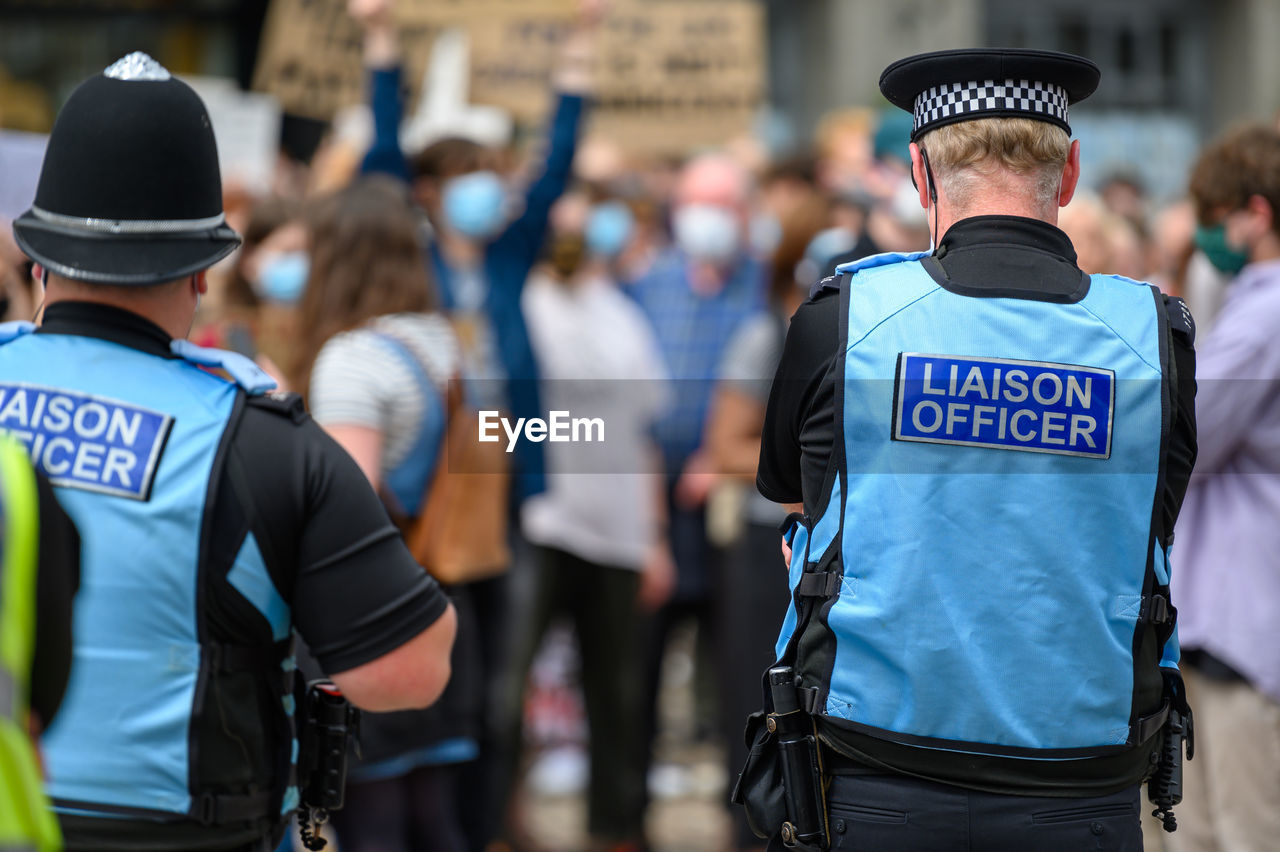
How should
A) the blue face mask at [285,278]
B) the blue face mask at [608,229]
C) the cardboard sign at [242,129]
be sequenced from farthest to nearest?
the cardboard sign at [242,129] → the blue face mask at [608,229] → the blue face mask at [285,278]

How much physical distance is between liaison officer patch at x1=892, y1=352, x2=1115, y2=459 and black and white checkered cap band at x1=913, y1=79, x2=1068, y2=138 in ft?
1.41

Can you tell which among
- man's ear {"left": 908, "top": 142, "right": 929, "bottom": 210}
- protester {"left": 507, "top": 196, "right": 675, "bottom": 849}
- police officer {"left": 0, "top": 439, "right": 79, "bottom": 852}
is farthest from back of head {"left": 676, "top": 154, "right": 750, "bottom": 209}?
police officer {"left": 0, "top": 439, "right": 79, "bottom": 852}

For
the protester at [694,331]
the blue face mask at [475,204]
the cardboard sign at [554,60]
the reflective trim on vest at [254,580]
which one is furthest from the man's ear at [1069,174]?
the cardboard sign at [554,60]

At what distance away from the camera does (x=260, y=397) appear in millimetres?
2465

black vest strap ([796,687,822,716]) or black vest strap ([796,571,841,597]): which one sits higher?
black vest strap ([796,571,841,597])

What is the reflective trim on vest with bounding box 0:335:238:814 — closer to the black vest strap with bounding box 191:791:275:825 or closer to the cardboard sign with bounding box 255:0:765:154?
the black vest strap with bounding box 191:791:275:825

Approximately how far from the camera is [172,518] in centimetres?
230

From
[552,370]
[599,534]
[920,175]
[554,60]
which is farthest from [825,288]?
[554,60]

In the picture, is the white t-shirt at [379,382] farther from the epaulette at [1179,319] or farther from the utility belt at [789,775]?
the epaulette at [1179,319]

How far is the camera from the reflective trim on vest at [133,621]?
7.48 ft

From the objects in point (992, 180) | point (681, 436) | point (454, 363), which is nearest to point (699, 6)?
point (681, 436)

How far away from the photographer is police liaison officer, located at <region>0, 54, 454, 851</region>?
2291mm

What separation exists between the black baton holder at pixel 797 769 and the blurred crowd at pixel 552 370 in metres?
1.55

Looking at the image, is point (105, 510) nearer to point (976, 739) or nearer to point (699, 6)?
point (976, 739)
